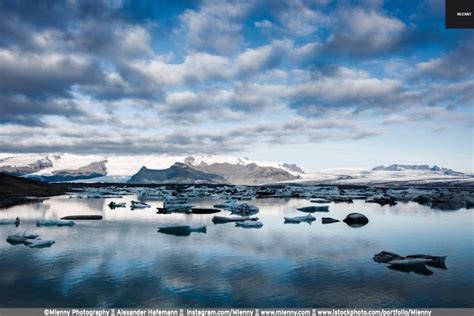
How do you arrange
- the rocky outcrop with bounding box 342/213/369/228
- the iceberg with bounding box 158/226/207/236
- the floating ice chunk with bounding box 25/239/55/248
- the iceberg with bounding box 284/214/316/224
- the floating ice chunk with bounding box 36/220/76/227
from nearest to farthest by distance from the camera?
1. the floating ice chunk with bounding box 25/239/55/248
2. the iceberg with bounding box 158/226/207/236
3. the floating ice chunk with bounding box 36/220/76/227
4. the rocky outcrop with bounding box 342/213/369/228
5. the iceberg with bounding box 284/214/316/224

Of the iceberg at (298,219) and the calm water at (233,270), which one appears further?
the iceberg at (298,219)

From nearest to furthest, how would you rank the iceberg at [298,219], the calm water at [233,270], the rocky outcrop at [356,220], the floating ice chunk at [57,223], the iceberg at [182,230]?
the calm water at [233,270]
the iceberg at [182,230]
the floating ice chunk at [57,223]
the rocky outcrop at [356,220]
the iceberg at [298,219]

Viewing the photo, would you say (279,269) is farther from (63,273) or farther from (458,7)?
(458,7)

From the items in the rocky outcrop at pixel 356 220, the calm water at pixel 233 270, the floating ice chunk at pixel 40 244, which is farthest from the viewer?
the rocky outcrop at pixel 356 220

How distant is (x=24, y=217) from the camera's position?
123 ft

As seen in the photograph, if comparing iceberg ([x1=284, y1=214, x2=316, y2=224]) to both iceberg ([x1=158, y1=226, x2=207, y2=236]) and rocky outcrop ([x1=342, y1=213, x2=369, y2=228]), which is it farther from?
iceberg ([x1=158, y1=226, x2=207, y2=236])

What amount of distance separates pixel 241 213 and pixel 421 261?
25337mm

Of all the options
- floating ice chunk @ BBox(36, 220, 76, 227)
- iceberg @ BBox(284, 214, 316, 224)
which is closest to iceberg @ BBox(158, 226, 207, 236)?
floating ice chunk @ BBox(36, 220, 76, 227)

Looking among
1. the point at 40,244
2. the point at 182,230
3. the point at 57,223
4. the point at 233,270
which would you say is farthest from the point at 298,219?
the point at 40,244

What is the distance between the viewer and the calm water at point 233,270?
44.3 ft

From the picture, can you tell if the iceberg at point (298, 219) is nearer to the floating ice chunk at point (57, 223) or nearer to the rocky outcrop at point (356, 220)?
the rocky outcrop at point (356, 220)

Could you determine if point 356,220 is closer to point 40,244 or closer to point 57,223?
point 40,244

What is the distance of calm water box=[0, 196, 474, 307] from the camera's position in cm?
1350

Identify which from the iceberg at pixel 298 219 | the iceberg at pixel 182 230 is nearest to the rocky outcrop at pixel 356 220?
the iceberg at pixel 298 219
